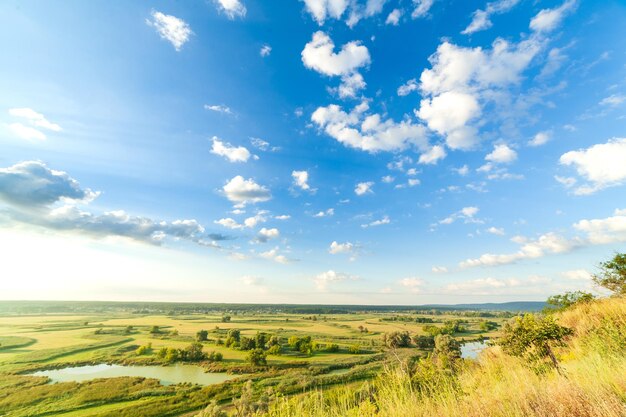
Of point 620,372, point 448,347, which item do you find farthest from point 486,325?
point 620,372

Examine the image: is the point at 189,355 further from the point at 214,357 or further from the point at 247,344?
the point at 247,344

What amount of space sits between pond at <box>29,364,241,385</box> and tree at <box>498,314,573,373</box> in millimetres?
60871

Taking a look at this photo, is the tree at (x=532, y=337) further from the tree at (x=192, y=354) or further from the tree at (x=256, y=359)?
the tree at (x=192, y=354)

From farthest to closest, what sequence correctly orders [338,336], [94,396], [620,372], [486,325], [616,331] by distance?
[486,325]
[338,336]
[94,396]
[616,331]
[620,372]

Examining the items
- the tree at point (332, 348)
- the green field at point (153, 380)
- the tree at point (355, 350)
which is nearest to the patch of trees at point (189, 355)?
the green field at point (153, 380)

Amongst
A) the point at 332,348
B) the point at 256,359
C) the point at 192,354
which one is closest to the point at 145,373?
the point at 192,354

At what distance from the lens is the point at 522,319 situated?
498 inches

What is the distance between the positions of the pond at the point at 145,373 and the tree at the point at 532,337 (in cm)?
6087

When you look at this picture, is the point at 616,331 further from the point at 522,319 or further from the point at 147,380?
the point at 147,380

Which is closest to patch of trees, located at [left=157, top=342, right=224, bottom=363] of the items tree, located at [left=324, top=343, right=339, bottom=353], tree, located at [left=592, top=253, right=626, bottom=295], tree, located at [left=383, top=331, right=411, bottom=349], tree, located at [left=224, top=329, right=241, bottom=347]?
tree, located at [left=224, top=329, right=241, bottom=347]

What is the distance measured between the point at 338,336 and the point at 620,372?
11986cm

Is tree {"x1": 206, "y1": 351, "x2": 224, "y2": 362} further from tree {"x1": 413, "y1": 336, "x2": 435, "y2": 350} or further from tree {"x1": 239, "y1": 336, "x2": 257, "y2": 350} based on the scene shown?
tree {"x1": 413, "y1": 336, "x2": 435, "y2": 350}

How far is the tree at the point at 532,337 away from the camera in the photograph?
11258 millimetres

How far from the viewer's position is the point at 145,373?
65438mm
